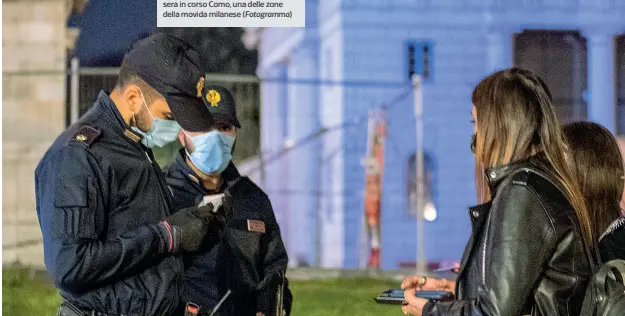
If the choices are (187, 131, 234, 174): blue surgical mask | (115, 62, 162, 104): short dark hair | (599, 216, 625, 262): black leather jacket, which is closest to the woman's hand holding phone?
(599, 216, 625, 262): black leather jacket

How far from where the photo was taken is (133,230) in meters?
2.79

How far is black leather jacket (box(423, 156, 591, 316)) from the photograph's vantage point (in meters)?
2.08

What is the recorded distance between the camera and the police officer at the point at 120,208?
8.87ft

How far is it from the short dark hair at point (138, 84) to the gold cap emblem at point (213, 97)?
65cm

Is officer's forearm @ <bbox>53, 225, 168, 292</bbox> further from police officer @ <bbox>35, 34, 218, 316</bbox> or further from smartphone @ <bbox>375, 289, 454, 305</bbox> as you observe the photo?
smartphone @ <bbox>375, 289, 454, 305</bbox>

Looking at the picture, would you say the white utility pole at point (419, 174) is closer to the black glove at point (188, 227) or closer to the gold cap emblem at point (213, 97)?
the gold cap emblem at point (213, 97)

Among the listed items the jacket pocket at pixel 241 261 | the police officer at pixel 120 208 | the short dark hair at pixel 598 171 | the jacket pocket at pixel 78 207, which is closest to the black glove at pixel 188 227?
the police officer at pixel 120 208

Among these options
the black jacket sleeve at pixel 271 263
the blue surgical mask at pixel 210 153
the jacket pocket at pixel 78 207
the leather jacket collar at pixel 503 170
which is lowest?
the black jacket sleeve at pixel 271 263

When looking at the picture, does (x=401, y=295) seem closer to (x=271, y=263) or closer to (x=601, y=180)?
(x=601, y=180)

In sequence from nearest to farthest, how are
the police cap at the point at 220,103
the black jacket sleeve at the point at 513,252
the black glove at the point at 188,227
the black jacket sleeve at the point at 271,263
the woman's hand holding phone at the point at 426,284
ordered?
the black jacket sleeve at the point at 513,252, the woman's hand holding phone at the point at 426,284, the black glove at the point at 188,227, the black jacket sleeve at the point at 271,263, the police cap at the point at 220,103

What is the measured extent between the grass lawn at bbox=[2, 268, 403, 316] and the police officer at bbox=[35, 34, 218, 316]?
972 millimetres

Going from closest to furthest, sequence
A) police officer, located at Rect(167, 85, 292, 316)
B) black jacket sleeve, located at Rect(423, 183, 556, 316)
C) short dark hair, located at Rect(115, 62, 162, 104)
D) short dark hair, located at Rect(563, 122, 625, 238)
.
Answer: black jacket sleeve, located at Rect(423, 183, 556, 316) → short dark hair, located at Rect(563, 122, 625, 238) → short dark hair, located at Rect(115, 62, 162, 104) → police officer, located at Rect(167, 85, 292, 316)

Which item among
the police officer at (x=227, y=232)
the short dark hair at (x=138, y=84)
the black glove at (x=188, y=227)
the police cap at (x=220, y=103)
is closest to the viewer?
the black glove at (x=188, y=227)

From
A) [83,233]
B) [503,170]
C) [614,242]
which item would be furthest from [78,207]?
[614,242]
